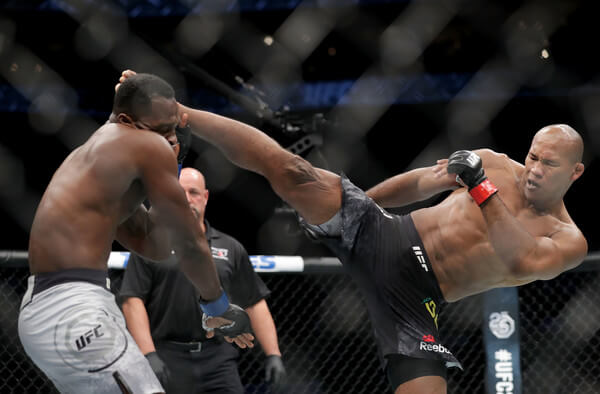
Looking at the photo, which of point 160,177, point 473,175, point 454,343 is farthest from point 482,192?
point 454,343

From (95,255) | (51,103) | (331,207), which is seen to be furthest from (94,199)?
(51,103)

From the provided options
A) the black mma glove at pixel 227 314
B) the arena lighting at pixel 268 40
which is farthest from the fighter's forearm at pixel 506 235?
the arena lighting at pixel 268 40

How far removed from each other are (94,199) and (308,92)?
8.05ft

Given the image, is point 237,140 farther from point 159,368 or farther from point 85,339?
point 159,368

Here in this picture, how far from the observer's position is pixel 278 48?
13.3 feet

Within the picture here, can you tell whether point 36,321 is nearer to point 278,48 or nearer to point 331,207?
point 331,207

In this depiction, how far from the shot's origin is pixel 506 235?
2256 millimetres

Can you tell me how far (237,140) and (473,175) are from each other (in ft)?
2.44

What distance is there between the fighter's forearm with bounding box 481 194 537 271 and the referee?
1.08 meters

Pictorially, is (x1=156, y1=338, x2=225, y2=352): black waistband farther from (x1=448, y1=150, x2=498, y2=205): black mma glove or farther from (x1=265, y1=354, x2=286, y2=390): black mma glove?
(x1=448, y1=150, x2=498, y2=205): black mma glove

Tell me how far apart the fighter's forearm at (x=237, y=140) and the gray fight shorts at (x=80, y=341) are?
2.18 ft

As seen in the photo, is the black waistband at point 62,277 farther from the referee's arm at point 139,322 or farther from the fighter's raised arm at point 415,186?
the fighter's raised arm at point 415,186

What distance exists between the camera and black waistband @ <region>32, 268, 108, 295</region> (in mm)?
1656

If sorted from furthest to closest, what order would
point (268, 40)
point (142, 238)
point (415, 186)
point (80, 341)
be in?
point (268, 40) → point (415, 186) → point (142, 238) → point (80, 341)
